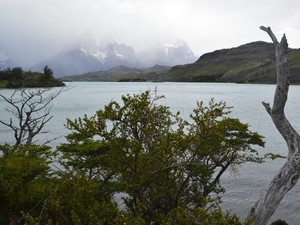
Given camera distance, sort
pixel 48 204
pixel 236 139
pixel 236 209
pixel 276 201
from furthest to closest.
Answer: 1. pixel 236 209
2. pixel 236 139
3. pixel 48 204
4. pixel 276 201

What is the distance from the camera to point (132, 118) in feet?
39.7

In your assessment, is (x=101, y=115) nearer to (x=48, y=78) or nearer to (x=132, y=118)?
(x=132, y=118)

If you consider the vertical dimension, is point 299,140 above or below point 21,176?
above

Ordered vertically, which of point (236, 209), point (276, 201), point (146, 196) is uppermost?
point (276, 201)

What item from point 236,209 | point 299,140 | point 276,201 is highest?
point 299,140

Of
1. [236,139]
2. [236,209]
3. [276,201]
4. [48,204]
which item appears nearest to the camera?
[276,201]

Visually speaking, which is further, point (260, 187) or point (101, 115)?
point (260, 187)

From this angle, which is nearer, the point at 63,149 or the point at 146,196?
the point at 146,196

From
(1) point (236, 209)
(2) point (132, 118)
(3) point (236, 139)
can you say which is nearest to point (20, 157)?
(2) point (132, 118)

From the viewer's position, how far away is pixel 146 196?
1377cm

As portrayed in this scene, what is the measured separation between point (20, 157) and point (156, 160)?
4.49 meters

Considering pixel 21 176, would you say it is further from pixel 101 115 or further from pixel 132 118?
pixel 132 118

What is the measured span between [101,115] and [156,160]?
7.42ft

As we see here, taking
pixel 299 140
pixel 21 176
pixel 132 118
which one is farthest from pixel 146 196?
pixel 299 140
